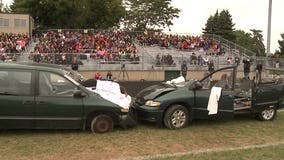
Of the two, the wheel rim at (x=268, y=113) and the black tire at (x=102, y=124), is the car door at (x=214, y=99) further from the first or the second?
the black tire at (x=102, y=124)

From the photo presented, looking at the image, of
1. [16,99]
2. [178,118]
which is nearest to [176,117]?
[178,118]

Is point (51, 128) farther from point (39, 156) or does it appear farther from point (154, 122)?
point (154, 122)

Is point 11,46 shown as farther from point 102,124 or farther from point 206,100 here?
point 206,100

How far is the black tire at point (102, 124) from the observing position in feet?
28.9

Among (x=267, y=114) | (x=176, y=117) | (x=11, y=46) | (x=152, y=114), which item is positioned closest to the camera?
(x=152, y=114)

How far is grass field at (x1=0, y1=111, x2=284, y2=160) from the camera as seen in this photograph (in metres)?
7.21

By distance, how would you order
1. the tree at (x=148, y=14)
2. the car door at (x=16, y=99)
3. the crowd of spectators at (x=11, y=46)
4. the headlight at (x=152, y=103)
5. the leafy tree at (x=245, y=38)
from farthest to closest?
the leafy tree at (x=245, y=38) < the tree at (x=148, y=14) < the crowd of spectators at (x=11, y=46) < the headlight at (x=152, y=103) < the car door at (x=16, y=99)

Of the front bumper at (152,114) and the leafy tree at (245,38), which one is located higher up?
the leafy tree at (245,38)

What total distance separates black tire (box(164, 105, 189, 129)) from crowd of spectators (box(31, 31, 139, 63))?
18.2 meters

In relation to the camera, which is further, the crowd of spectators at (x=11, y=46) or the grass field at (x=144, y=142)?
the crowd of spectators at (x=11, y=46)

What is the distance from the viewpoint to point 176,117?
951cm

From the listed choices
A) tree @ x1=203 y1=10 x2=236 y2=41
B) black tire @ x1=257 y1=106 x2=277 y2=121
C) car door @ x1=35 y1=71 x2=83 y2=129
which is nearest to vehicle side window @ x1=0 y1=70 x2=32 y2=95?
car door @ x1=35 y1=71 x2=83 y2=129

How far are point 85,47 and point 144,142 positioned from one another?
25167 mm

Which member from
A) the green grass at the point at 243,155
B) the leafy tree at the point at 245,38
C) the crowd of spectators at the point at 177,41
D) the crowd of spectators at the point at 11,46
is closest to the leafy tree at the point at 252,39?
the leafy tree at the point at 245,38
